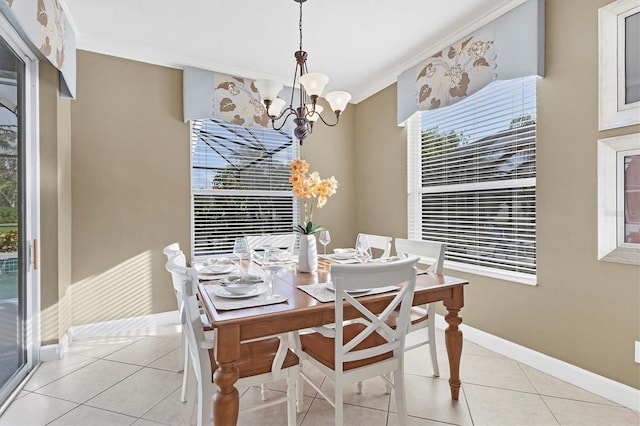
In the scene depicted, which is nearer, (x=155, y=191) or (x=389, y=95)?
(x=155, y=191)

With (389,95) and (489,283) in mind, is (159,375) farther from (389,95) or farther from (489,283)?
(389,95)

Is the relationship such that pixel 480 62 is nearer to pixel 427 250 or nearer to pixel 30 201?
pixel 427 250

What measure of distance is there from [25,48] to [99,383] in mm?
2370

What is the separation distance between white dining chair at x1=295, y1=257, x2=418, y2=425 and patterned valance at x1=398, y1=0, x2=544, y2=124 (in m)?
1.79

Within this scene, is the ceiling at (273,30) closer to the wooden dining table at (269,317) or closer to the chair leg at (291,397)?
the wooden dining table at (269,317)

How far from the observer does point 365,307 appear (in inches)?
63.1

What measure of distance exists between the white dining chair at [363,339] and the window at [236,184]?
2083mm

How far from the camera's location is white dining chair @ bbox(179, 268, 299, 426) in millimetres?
1420

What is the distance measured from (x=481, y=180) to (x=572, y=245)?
87 cm

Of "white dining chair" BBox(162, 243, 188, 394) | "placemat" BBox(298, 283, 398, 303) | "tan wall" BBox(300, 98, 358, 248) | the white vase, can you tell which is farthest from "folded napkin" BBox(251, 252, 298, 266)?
"tan wall" BBox(300, 98, 358, 248)

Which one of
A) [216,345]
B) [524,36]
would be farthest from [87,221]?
[524,36]

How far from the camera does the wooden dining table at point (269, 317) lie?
4.35 ft

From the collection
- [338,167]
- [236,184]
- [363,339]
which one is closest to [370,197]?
[338,167]

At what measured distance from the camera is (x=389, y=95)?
3.74m
